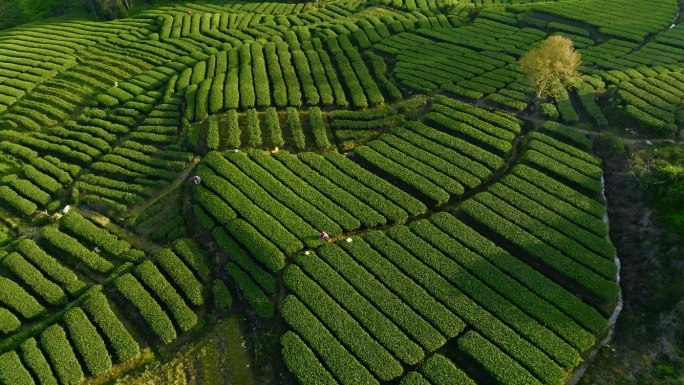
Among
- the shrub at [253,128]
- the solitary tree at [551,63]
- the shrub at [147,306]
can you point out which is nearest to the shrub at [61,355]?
the shrub at [147,306]

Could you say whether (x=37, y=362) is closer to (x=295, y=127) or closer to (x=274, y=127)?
(x=274, y=127)

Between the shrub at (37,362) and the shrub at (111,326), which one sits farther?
the shrub at (111,326)

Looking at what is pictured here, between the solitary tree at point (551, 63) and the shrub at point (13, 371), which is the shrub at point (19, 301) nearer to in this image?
the shrub at point (13, 371)

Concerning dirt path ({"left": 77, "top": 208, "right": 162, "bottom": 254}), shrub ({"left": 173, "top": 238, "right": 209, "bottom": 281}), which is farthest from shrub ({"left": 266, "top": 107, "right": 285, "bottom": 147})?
dirt path ({"left": 77, "top": 208, "right": 162, "bottom": 254})

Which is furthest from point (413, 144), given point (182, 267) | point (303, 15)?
point (303, 15)

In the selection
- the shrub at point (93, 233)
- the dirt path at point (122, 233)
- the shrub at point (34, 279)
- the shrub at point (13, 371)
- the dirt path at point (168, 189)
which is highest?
the dirt path at point (168, 189)

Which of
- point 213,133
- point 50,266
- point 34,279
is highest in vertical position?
point 213,133

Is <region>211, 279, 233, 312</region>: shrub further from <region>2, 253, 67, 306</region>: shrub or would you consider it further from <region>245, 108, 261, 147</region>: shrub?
<region>245, 108, 261, 147</region>: shrub

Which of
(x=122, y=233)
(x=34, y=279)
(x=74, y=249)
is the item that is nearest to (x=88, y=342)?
(x=34, y=279)

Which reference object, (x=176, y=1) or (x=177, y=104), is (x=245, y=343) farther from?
(x=176, y=1)
